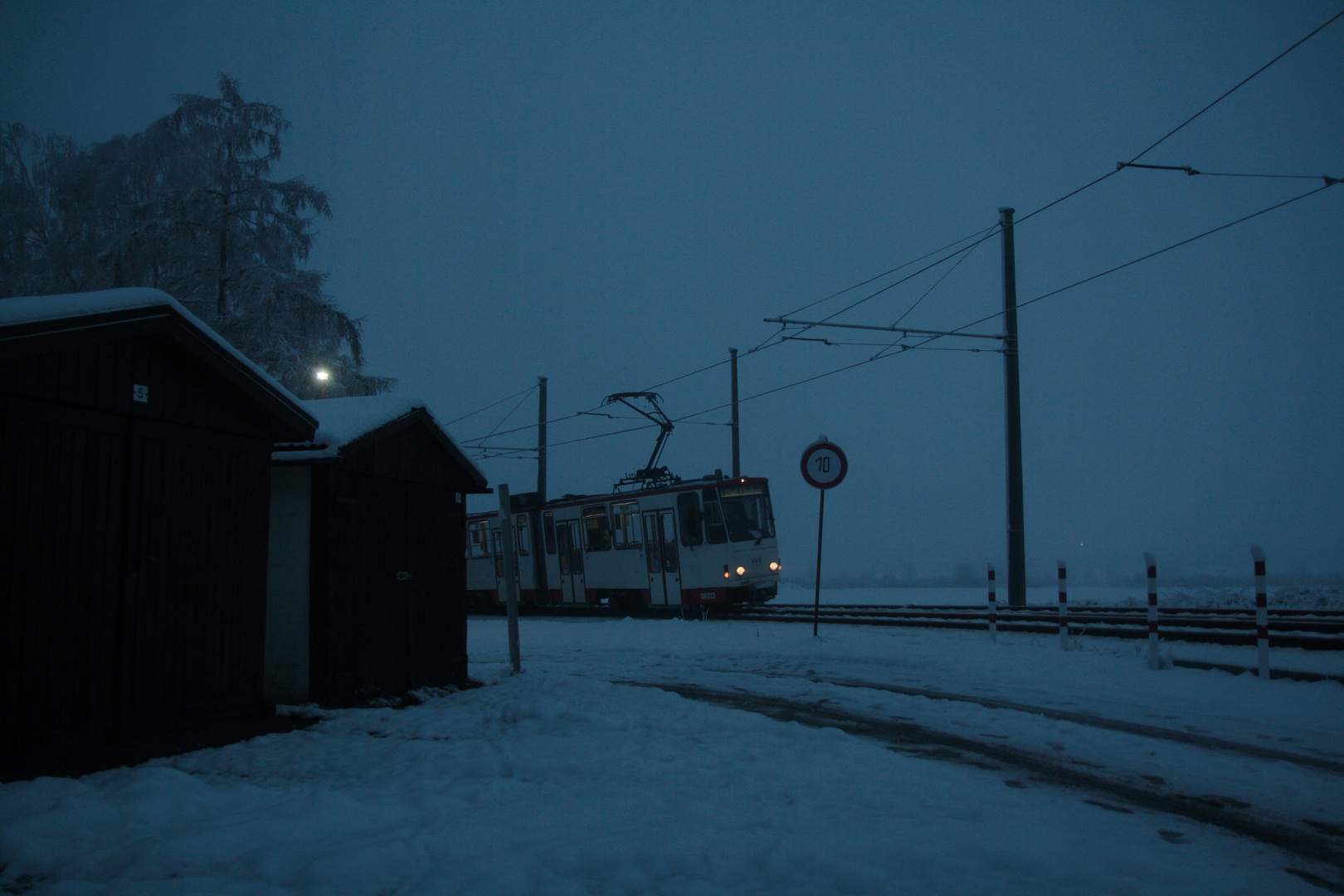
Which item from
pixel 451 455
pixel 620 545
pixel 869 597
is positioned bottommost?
pixel 869 597

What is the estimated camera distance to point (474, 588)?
1053 inches

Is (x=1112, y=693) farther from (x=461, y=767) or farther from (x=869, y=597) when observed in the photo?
(x=869, y=597)

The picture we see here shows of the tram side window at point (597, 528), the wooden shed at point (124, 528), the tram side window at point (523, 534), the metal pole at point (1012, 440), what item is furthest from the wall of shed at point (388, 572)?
the tram side window at point (523, 534)

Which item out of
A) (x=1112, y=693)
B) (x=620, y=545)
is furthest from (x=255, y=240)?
(x=1112, y=693)

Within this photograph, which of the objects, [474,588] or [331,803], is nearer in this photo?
[331,803]

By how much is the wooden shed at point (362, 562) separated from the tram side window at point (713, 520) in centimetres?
934

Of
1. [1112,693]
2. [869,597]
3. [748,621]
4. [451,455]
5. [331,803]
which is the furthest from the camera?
[869,597]

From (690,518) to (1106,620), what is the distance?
353 inches

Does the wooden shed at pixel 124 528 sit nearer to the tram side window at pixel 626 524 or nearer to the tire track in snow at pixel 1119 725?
the tire track in snow at pixel 1119 725

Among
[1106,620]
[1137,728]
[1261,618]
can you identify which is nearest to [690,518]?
[1106,620]

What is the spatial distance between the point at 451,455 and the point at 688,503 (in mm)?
9334

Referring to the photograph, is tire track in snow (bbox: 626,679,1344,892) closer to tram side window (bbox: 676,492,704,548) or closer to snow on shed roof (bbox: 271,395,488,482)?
snow on shed roof (bbox: 271,395,488,482)

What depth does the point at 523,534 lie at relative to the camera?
23828 millimetres

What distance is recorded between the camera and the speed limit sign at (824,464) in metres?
12.6
